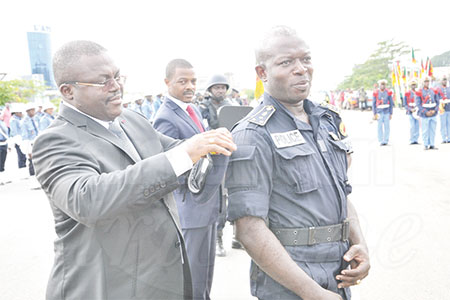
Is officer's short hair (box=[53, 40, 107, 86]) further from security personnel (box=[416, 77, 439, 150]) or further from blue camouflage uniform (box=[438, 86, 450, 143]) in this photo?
blue camouflage uniform (box=[438, 86, 450, 143])

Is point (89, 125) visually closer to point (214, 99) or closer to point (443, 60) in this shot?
point (214, 99)

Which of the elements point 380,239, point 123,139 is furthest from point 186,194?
point 380,239

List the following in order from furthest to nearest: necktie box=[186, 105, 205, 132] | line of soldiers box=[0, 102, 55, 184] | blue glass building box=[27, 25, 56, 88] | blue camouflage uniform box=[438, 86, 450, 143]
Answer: blue glass building box=[27, 25, 56, 88] → blue camouflage uniform box=[438, 86, 450, 143] → line of soldiers box=[0, 102, 55, 184] → necktie box=[186, 105, 205, 132]

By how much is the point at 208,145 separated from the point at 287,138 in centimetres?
38

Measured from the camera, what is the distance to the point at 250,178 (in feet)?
→ 4.59

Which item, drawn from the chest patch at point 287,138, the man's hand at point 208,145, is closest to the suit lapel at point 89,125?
the man's hand at point 208,145

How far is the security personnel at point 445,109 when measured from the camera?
10.9m

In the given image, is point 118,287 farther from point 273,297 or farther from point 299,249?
point 299,249

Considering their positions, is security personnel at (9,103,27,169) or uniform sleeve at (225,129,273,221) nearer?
uniform sleeve at (225,129,273,221)

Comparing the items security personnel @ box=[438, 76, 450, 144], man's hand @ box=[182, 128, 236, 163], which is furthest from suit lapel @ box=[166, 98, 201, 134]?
security personnel @ box=[438, 76, 450, 144]

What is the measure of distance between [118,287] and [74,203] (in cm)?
45

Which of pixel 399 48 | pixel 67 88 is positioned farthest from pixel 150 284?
pixel 399 48

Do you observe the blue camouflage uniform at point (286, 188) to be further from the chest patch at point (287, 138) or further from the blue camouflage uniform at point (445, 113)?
the blue camouflage uniform at point (445, 113)

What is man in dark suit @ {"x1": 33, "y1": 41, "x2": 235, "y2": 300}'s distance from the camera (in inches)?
47.8
